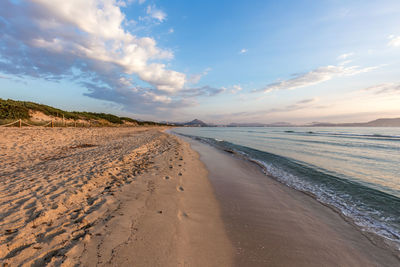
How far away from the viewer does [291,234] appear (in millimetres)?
3291

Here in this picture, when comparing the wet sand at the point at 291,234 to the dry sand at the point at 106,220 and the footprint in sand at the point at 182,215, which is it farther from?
the footprint in sand at the point at 182,215

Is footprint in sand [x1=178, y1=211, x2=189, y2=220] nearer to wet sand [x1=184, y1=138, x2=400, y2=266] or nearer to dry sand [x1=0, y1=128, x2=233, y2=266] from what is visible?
dry sand [x1=0, y1=128, x2=233, y2=266]

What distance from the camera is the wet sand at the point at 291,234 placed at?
264 centimetres

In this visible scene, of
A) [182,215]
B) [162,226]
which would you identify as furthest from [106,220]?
[182,215]

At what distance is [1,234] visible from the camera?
253 cm

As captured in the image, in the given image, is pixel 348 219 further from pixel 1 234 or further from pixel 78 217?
pixel 1 234

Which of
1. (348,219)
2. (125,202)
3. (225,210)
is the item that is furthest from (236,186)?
(125,202)

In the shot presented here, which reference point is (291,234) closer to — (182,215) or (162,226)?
(182,215)

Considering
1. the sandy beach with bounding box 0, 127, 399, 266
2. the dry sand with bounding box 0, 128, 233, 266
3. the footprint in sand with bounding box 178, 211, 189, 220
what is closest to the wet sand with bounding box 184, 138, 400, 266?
the sandy beach with bounding box 0, 127, 399, 266

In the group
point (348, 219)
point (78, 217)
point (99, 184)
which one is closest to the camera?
point (78, 217)

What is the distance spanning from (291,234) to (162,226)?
2798 mm

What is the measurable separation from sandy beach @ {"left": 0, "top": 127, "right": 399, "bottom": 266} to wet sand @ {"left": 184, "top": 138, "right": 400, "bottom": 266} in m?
0.02

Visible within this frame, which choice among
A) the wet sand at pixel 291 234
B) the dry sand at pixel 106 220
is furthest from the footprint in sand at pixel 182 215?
the wet sand at pixel 291 234

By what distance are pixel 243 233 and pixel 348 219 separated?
343cm
